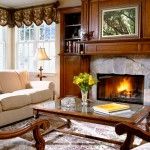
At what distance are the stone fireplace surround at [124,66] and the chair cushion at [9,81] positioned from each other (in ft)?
5.39

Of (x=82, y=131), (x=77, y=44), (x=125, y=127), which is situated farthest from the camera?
(x=77, y=44)

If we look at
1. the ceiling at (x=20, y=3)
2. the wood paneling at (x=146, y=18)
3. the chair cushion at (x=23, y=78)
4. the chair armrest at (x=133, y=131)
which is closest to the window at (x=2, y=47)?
the ceiling at (x=20, y=3)

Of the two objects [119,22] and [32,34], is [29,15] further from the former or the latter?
[119,22]

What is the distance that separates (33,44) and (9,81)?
1.90 meters

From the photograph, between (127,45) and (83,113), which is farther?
(127,45)

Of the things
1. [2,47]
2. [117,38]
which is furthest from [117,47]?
[2,47]

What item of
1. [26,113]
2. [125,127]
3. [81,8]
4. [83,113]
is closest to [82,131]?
[83,113]

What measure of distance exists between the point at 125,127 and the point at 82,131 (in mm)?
1922

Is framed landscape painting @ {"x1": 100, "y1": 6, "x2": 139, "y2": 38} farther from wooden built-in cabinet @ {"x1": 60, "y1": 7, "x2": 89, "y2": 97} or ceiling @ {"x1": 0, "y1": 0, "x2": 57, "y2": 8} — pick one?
ceiling @ {"x1": 0, "y1": 0, "x2": 57, "y2": 8}

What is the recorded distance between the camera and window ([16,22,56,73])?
239 inches

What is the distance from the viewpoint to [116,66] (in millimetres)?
5211

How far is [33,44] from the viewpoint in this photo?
249 inches

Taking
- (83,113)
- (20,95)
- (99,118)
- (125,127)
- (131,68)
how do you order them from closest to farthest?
(125,127), (99,118), (83,113), (20,95), (131,68)

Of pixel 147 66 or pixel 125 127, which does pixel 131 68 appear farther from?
pixel 125 127
